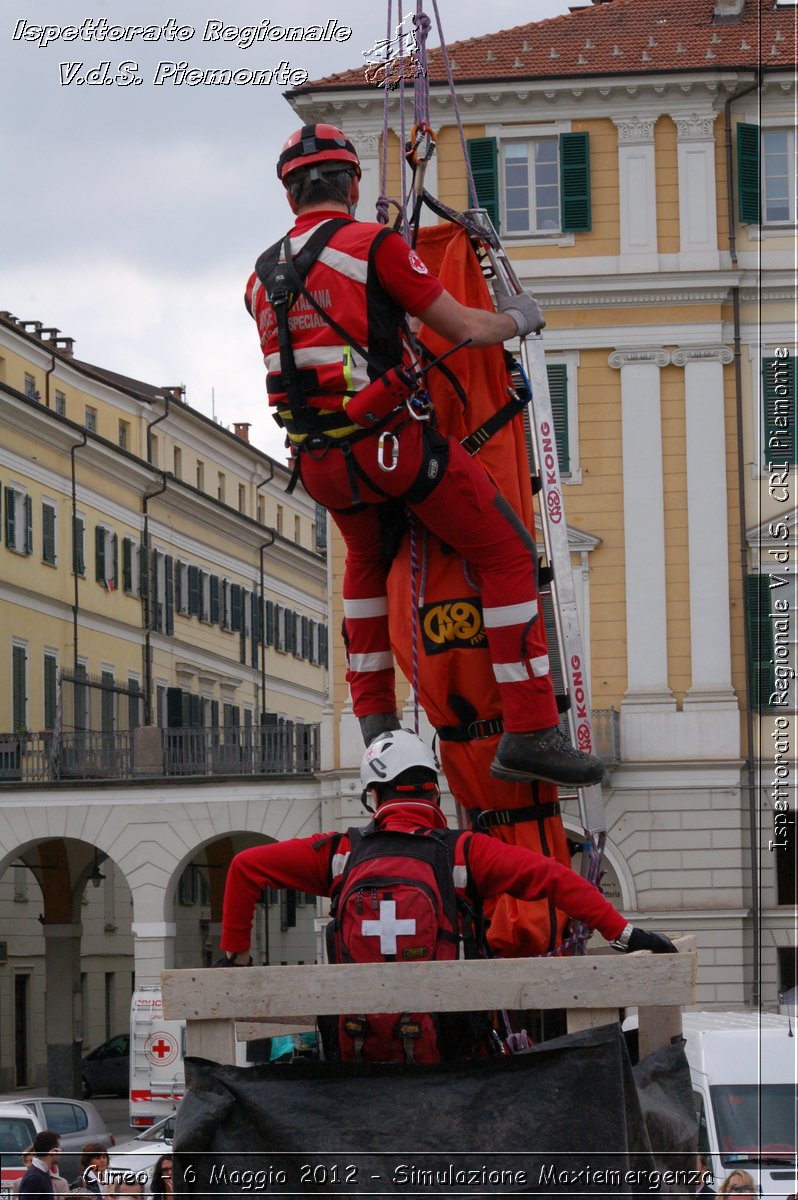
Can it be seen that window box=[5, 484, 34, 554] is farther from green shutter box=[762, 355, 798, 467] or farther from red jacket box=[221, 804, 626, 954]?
red jacket box=[221, 804, 626, 954]

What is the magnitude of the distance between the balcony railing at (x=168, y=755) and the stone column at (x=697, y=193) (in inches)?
436

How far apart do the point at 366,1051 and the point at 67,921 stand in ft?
141

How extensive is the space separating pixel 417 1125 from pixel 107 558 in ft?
170

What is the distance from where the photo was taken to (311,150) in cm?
671

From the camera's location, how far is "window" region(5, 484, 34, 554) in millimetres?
50438

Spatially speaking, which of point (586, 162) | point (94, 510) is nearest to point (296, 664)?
point (94, 510)

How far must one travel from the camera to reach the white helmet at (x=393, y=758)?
616 centimetres

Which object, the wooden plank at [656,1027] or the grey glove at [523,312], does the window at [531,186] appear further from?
the wooden plank at [656,1027]

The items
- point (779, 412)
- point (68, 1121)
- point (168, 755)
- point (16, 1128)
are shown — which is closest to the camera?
point (16, 1128)

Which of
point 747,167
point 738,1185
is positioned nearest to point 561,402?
point 747,167

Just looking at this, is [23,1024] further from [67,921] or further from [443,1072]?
[443,1072]

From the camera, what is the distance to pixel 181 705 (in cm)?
5319

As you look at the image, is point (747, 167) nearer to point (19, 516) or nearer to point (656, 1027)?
point (19, 516)

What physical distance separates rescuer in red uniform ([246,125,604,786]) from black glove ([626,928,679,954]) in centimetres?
94
